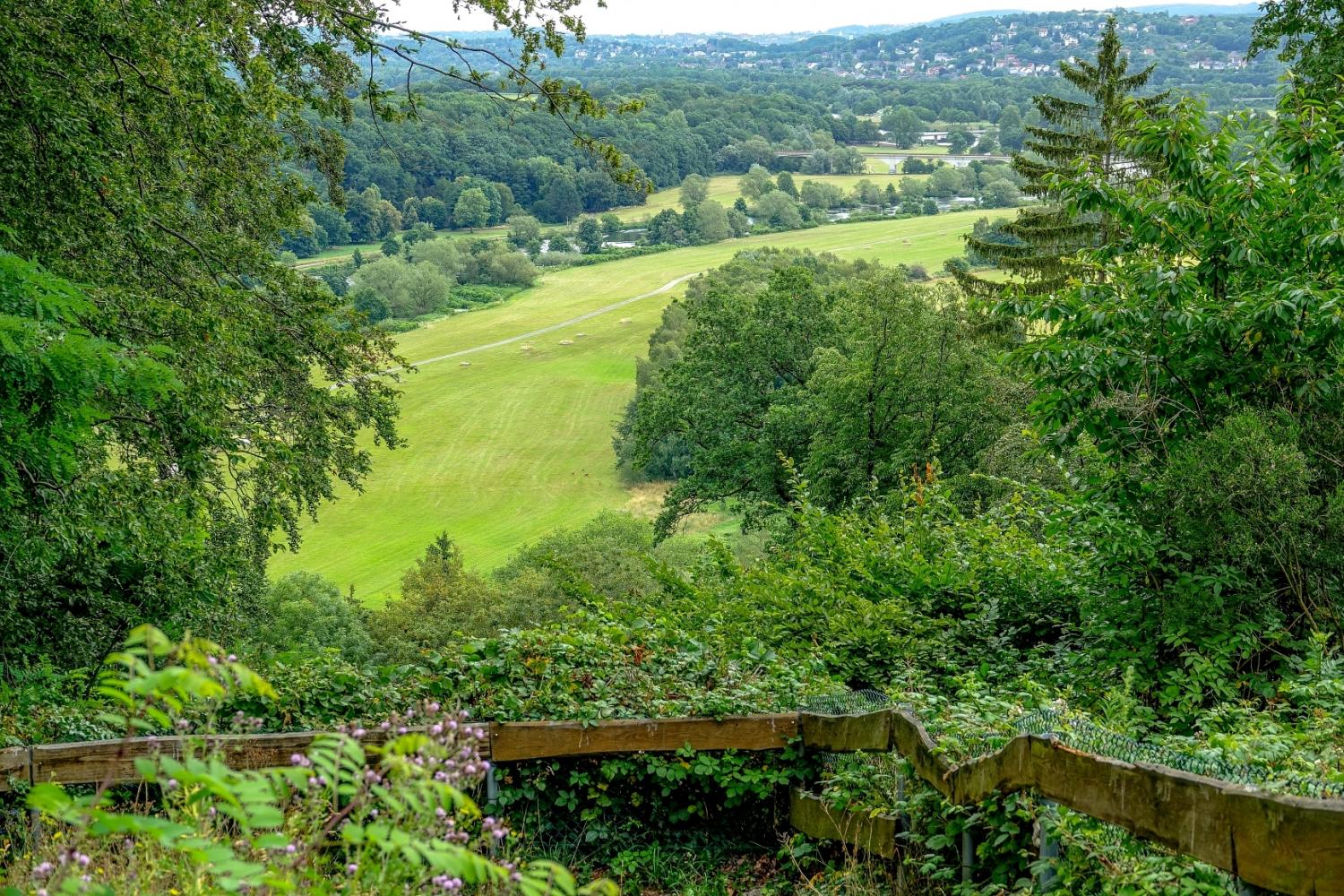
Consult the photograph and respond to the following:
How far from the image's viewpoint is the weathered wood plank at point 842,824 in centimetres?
486

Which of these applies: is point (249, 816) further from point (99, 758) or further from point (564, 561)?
point (564, 561)

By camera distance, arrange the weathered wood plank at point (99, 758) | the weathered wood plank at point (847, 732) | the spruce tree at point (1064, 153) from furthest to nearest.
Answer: the spruce tree at point (1064, 153)
the weathered wood plank at point (847, 732)
the weathered wood plank at point (99, 758)

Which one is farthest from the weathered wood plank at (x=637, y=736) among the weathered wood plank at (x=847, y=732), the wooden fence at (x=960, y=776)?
the weathered wood plank at (x=847, y=732)

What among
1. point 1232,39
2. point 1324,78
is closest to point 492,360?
point 1324,78

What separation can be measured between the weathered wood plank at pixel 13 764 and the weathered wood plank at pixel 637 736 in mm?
2100

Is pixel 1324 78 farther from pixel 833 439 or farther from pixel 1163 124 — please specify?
pixel 833 439

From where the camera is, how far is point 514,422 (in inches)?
3004

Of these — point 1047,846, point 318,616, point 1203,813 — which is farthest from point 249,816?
point 318,616

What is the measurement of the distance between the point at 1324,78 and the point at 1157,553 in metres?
11.1

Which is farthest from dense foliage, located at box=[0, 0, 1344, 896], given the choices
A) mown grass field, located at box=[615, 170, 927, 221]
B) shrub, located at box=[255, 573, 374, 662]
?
mown grass field, located at box=[615, 170, 927, 221]

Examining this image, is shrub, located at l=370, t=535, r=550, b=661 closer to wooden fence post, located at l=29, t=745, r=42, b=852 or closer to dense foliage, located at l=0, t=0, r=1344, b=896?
dense foliage, located at l=0, t=0, r=1344, b=896

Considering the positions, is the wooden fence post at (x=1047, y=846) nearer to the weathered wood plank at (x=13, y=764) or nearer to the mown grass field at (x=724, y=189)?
the weathered wood plank at (x=13, y=764)

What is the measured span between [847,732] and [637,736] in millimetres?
1095

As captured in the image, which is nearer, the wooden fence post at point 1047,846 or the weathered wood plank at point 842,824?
the wooden fence post at point 1047,846
